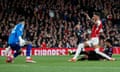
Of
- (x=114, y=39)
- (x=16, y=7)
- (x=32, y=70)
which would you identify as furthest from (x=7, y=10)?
(x=32, y=70)

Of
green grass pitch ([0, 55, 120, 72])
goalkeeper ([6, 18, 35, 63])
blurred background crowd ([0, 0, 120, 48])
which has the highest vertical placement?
blurred background crowd ([0, 0, 120, 48])

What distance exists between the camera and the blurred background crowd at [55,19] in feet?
114

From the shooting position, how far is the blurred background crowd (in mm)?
34812

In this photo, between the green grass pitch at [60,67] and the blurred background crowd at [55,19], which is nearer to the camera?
the green grass pitch at [60,67]

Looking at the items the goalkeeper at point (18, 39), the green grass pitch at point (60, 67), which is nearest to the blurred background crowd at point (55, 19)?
the goalkeeper at point (18, 39)

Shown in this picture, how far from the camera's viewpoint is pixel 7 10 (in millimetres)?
36906

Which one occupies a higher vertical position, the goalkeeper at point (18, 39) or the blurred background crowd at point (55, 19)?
the blurred background crowd at point (55, 19)

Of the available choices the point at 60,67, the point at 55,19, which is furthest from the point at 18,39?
the point at 55,19

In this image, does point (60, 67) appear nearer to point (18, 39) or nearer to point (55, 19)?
point (18, 39)

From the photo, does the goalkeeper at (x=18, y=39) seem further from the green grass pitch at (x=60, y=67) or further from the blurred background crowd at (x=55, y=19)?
the blurred background crowd at (x=55, y=19)

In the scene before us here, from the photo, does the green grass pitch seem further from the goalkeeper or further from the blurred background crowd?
the blurred background crowd

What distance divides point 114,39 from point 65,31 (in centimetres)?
379

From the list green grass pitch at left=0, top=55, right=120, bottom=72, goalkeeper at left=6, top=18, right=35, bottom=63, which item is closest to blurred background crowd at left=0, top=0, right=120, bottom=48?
goalkeeper at left=6, top=18, right=35, bottom=63

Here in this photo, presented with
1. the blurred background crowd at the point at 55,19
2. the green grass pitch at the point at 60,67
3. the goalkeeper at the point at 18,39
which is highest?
the blurred background crowd at the point at 55,19
